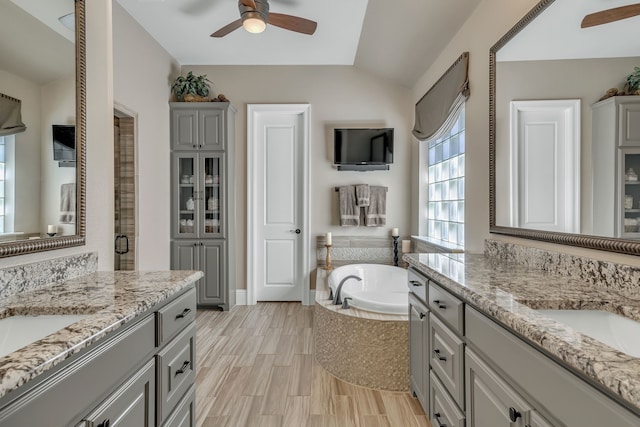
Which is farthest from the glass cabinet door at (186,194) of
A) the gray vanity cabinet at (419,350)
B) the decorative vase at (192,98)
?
the gray vanity cabinet at (419,350)

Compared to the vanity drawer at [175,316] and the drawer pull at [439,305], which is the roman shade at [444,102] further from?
the vanity drawer at [175,316]

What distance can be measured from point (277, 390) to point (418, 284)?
1.18 m

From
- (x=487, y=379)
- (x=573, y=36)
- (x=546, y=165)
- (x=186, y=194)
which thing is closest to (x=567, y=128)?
(x=546, y=165)

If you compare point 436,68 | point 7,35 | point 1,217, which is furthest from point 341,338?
point 436,68

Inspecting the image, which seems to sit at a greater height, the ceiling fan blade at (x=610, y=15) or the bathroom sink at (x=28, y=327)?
the ceiling fan blade at (x=610, y=15)

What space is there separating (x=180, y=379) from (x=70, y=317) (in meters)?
0.54

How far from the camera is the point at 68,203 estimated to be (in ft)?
4.54

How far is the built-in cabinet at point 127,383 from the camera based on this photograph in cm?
66

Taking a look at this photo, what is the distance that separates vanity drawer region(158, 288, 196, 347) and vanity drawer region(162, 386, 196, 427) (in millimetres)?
312

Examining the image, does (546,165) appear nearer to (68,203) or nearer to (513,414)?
(513,414)

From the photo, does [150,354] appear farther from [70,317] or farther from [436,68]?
[436,68]

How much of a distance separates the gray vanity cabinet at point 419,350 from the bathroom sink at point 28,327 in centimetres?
148

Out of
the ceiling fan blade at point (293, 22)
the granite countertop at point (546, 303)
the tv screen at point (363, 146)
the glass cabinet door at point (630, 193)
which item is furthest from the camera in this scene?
the tv screen at point (363, 146)

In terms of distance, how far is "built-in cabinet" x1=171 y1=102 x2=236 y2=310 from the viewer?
3629 millimetres
